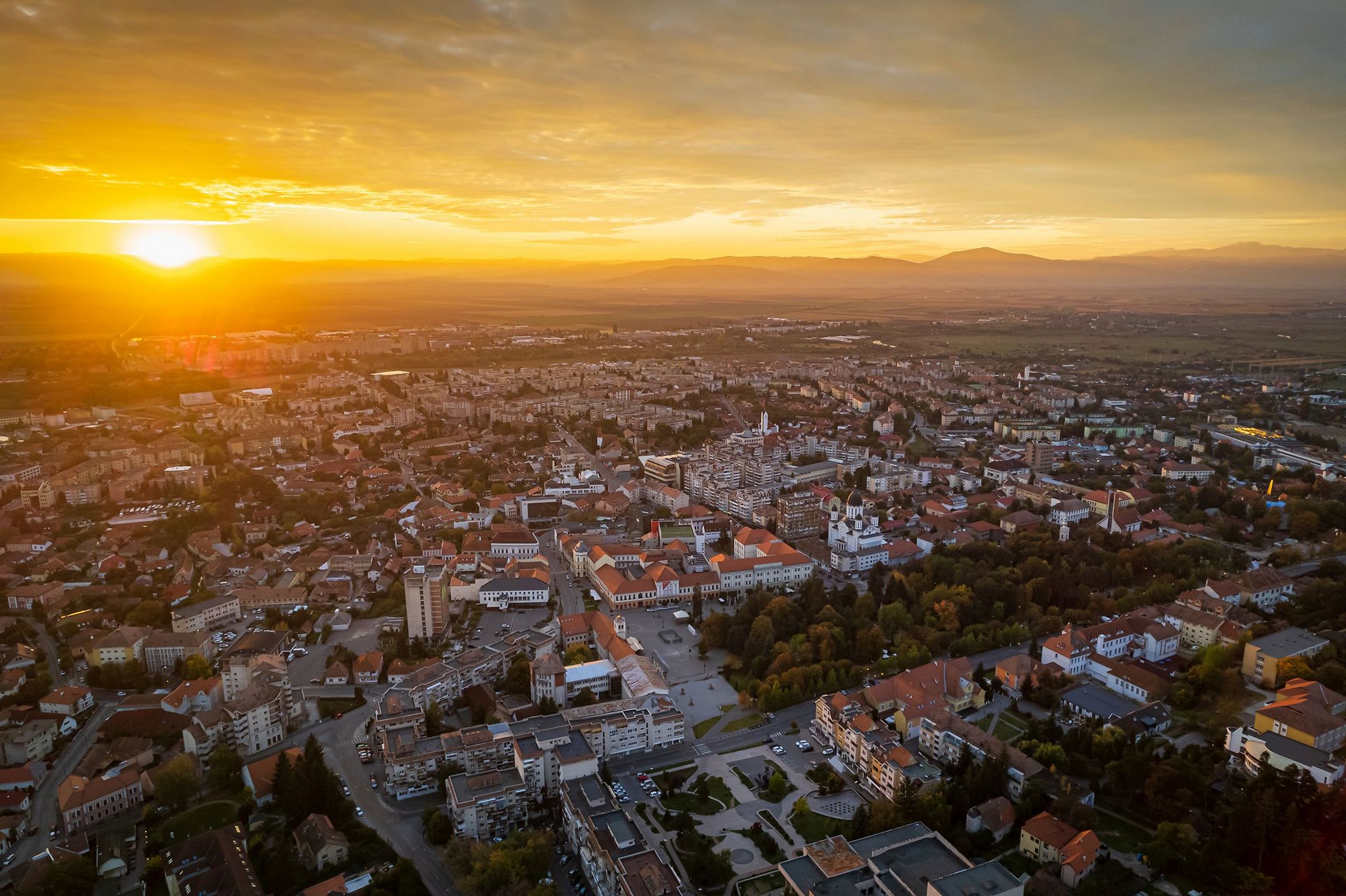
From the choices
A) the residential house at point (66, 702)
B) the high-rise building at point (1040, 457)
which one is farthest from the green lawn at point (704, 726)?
the high-rise building at point (1040, 457)

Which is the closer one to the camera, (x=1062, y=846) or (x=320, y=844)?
(x=1062, y=846)

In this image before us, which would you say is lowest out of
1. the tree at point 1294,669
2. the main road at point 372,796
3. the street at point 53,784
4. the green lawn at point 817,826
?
the street at point 53,784

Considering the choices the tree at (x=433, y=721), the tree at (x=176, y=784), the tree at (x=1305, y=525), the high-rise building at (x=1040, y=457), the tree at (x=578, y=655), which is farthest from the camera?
the high-rise building at (x=1040, y=457)

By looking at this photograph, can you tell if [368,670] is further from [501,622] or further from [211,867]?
[211,867]

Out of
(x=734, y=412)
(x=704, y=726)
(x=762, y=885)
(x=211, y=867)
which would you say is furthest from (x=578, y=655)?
(x=734, y=412)

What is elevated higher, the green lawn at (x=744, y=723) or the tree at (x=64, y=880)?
the tree at (x=64, y=880)

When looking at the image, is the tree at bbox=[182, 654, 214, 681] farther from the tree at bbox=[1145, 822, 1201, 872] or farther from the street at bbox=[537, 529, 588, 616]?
the tree at bbox=[1145, 822, 1201, 872]

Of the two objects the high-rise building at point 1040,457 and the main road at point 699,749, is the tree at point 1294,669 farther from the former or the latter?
the high-rise building at point 1040,457
